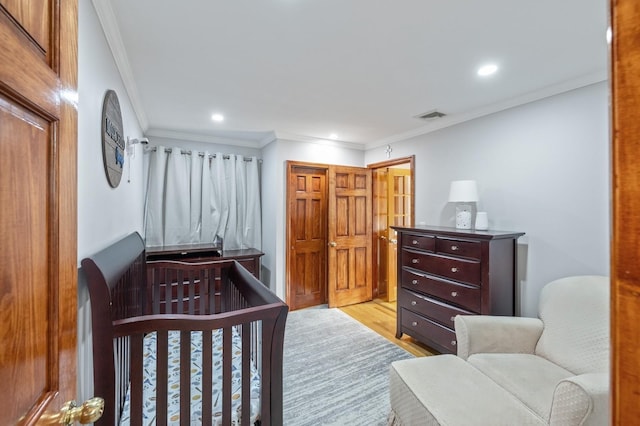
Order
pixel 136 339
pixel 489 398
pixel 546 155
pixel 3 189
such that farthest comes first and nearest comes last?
1. pixel 546 155
2. pixel 489 398
3. pixel 136 339
4. pixel 3 189

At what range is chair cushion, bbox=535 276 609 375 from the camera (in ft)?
5.40

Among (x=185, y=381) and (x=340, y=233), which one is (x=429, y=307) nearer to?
(x=340, y=233)

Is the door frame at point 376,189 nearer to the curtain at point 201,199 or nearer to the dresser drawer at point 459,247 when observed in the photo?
the dresser drawer at point 459,247

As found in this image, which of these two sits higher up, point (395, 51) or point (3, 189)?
point (395, 51)

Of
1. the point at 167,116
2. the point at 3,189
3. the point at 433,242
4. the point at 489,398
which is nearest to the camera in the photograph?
the point at 3,189

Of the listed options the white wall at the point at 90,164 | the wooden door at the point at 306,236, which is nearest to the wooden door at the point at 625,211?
the white wall at the point at 90,164

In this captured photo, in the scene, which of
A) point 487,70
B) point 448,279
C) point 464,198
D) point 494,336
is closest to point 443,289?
point 448,279

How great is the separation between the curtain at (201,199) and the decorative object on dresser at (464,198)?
2.60 metres

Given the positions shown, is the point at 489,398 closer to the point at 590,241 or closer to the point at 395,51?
the point at 590,241

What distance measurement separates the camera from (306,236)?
3.95 m

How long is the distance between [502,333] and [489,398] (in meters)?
0.65

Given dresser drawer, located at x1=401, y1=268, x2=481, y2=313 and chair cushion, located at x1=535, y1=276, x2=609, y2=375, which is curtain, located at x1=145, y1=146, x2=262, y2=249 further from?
chair cushion, located at x1=535, y1=276, x2=609, y2=375

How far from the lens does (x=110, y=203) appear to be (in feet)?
5.55

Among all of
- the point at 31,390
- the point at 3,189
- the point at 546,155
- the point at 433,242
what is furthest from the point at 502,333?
the point at 3,189
